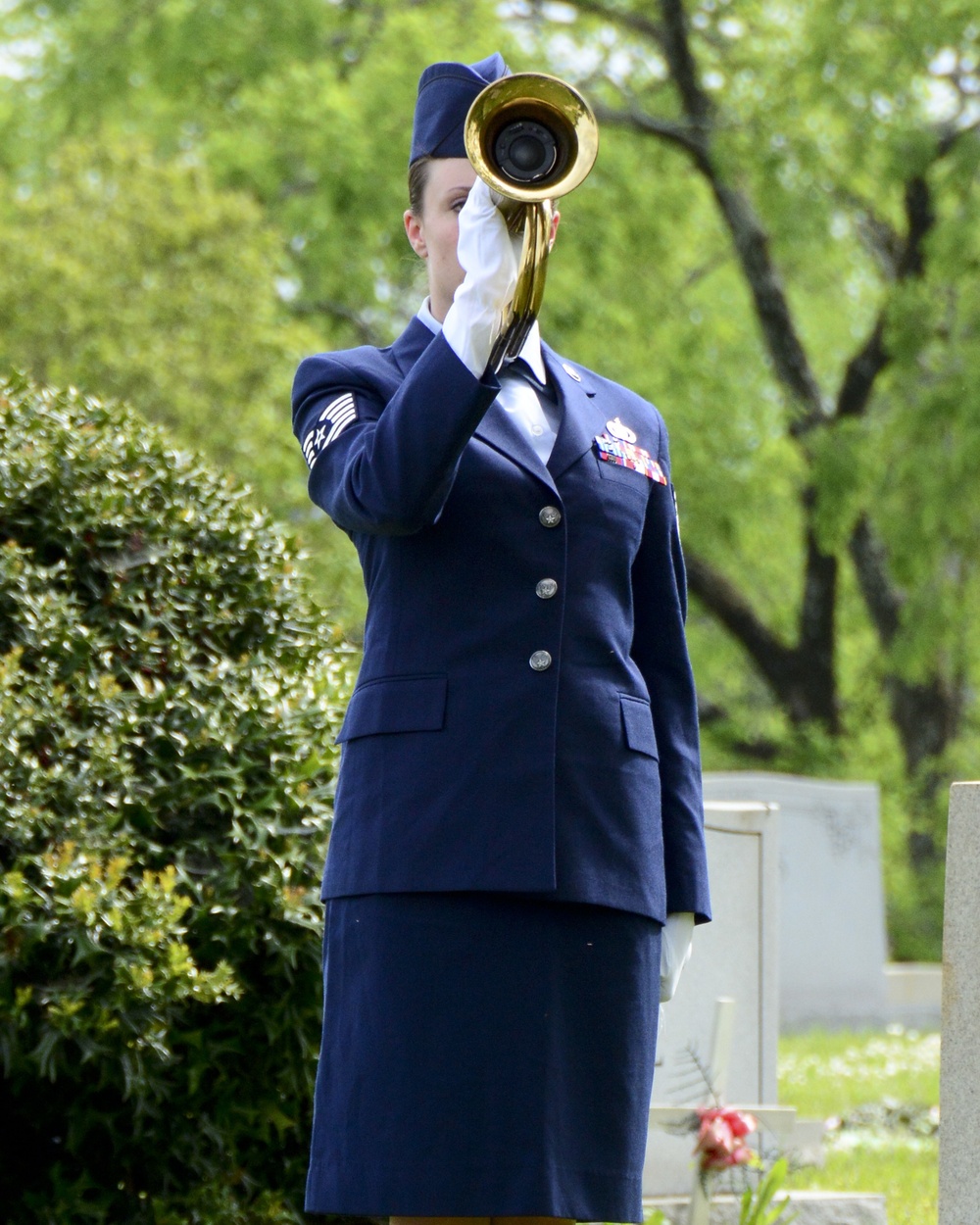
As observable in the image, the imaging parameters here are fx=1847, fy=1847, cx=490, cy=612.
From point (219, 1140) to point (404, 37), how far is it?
1249cm

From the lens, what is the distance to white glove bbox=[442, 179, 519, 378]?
216cm

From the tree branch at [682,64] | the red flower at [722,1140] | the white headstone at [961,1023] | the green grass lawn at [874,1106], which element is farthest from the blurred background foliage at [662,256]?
the white headstone at [961,1023]

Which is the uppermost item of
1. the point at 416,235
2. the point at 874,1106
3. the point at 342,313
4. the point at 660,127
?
the point at 660,127

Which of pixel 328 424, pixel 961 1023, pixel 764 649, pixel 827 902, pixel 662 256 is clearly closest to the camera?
pixel 328 424

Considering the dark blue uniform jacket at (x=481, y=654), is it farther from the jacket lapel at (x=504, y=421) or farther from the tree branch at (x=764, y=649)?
the tree branch at (x=764, y=649)

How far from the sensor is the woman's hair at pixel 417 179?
246 cm

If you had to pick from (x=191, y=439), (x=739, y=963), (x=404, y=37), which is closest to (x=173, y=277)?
(x=191, y=439)

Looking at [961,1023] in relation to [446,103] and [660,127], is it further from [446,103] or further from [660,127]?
[660,127]

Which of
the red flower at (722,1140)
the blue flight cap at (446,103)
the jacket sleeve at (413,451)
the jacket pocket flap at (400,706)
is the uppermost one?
the blue flight cap at (446,103)

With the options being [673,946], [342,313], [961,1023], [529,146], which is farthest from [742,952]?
[342,313]

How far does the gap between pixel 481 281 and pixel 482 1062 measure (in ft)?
3.06

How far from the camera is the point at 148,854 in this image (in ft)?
11.9

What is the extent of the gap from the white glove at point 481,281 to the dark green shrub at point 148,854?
1.60m

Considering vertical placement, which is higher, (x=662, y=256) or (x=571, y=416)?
(x=662, y=256)
